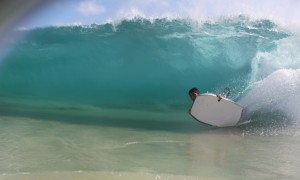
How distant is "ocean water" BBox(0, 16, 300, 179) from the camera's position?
4148 millimetres

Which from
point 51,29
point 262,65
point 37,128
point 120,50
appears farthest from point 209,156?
point 51,29

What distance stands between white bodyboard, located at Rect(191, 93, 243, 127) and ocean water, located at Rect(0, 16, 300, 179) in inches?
6.7

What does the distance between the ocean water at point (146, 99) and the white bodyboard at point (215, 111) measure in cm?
17

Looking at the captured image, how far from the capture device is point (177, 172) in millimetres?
3758

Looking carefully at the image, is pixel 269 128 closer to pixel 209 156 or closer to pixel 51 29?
pixel 209 156

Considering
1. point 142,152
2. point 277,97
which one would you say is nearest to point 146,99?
point 277,97

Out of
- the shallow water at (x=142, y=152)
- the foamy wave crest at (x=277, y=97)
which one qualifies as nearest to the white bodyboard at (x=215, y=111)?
the shallow water at (x=142, y=152)

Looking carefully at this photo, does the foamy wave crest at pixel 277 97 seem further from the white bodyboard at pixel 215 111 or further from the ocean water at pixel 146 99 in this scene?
the white bodyboard at pixel 215 111

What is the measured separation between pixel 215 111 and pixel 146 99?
8.65 m

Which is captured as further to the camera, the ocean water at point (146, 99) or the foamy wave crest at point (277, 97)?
the foamy wave crest at point (277, 97)

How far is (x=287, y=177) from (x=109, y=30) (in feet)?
50.6

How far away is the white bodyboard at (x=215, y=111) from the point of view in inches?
278

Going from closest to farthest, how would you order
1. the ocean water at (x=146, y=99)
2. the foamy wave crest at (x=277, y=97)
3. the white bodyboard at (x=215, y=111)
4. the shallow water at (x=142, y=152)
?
the shallow water at (x=142, y=152)
the ocean water at (x=146, y=99)
the white bodyboard at (x=215, y=111)
the foamy wave crest at (x=277, y=97)

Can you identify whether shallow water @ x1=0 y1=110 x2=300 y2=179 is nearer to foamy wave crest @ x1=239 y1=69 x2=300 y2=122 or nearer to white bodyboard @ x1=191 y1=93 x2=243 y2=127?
Answer: white bodyboard @ x1=191 y1=93 x2=243 y2=127
